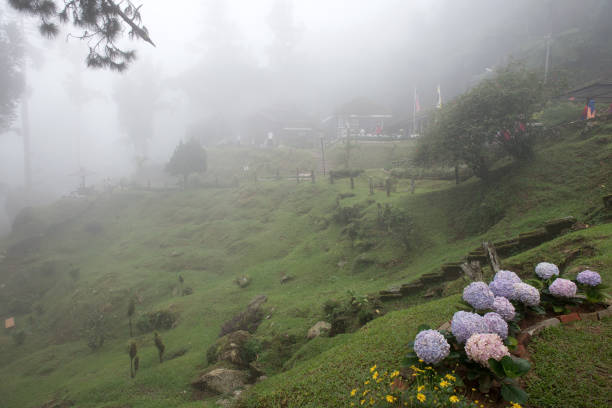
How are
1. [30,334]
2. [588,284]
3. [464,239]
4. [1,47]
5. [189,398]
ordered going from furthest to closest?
1. [1,47]
2. [30,334]
3. [464,239]
4. [189,398]
5. [588,284]

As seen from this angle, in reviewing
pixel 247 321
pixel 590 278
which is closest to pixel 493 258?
pixel 590 278

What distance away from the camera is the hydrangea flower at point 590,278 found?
4145mm

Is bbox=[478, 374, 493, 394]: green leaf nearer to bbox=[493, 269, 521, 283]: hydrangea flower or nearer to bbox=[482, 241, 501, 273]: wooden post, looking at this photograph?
bbox=[493, 269, 521, 283]: hydrangea flower

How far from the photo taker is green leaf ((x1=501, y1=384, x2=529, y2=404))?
9.91 feet

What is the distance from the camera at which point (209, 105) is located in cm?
8006

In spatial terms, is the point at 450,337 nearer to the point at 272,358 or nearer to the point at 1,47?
the point at 272,358

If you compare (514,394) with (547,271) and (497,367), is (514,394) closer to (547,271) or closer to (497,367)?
(497,367)

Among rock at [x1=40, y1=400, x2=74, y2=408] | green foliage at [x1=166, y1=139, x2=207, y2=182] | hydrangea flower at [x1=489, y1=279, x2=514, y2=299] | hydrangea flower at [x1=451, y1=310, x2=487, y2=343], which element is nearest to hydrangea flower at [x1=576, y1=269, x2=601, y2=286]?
hydrangea flower at [x1=489, y1=279, x2=514, y2=299]

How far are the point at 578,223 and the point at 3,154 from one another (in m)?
109

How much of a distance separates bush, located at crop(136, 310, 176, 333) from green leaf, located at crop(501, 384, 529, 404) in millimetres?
13196

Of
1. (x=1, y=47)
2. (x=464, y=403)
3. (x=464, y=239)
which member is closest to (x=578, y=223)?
(x=464, y=239)

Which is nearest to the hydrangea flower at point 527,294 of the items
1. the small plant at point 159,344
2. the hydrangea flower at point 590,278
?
the hydrangea flower at point 590,278

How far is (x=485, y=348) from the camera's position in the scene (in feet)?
10.5

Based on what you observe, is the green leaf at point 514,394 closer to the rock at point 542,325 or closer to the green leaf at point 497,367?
the green leaf at point 497,367
